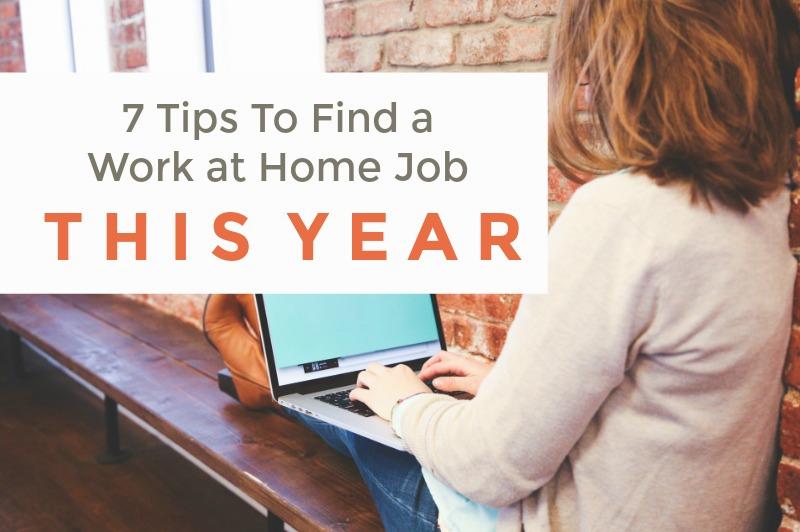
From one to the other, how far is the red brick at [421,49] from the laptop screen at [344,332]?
1.62 feet

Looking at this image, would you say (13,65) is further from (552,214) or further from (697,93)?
(697,93)

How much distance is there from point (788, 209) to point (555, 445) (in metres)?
0.36

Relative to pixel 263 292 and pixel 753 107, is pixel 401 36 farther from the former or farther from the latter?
pixel 753 107

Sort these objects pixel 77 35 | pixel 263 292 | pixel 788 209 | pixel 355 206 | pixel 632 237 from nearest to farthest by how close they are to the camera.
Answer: pixel 632 237, pixel 788 209, pixel 263 292, pixel 355 206, pixel 77 35

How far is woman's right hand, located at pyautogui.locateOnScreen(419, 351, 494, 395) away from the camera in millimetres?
1191

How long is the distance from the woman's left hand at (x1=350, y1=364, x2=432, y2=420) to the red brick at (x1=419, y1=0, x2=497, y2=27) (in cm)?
73

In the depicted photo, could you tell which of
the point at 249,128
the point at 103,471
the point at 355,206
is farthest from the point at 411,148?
the point at 103,471

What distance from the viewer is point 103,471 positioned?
7.25ft

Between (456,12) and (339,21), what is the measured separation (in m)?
0.36

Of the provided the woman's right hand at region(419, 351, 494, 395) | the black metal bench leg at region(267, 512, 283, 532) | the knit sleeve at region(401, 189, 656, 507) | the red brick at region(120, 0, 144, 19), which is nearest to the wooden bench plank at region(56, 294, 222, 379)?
the black metal bench leg at region(267, 512, 283, 532)

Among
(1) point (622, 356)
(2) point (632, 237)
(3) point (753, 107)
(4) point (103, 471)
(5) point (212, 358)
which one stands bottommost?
(4) point (103, 471)

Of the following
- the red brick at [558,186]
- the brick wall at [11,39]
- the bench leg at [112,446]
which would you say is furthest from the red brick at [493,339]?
the brick wall at [11,39]

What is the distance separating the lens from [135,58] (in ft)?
8.19

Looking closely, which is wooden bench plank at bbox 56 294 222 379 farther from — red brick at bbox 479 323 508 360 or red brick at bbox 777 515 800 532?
red brick at bbox 777 515 800 532
